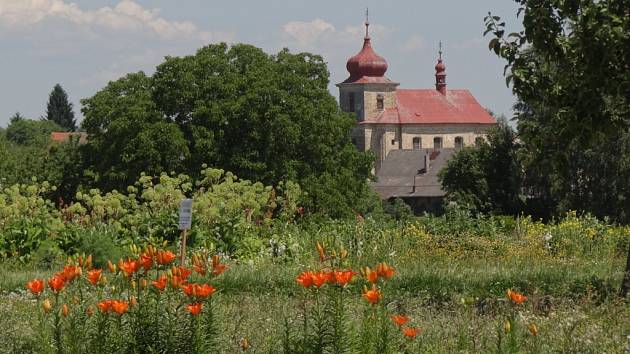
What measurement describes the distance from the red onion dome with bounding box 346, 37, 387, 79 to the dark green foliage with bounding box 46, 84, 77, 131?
37.3 meters

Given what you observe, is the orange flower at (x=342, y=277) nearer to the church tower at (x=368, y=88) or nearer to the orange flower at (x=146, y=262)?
the orange flower at (x=146, y=262)

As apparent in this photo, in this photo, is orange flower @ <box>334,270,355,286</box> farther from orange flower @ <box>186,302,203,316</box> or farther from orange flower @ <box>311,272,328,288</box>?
orange flower @ <box>186,302,203,316</box>

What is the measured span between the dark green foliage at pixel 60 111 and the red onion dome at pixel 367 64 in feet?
122

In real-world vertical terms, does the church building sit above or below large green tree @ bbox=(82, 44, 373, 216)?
above

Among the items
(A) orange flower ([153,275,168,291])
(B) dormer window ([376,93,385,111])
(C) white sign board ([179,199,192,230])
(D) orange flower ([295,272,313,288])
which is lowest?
(A) orange flower ([153,275,168,291])

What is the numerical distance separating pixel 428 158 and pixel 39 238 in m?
90.3

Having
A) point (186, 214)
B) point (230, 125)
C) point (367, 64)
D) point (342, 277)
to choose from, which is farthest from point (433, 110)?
point (342, 277)

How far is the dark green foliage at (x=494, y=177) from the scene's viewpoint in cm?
6197

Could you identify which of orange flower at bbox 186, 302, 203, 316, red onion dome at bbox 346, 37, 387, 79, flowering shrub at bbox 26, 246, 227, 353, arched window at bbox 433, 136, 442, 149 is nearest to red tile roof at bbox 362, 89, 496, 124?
arched window at bbox 433, 136, 442, 149

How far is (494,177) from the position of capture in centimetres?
6391

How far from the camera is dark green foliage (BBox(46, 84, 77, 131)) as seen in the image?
147500mm

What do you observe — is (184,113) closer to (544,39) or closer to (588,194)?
(588,194)

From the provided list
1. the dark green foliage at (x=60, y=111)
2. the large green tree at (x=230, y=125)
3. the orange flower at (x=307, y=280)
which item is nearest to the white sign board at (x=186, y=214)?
the orange flower at (x=307, y=280)

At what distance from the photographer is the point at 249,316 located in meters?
9.73
